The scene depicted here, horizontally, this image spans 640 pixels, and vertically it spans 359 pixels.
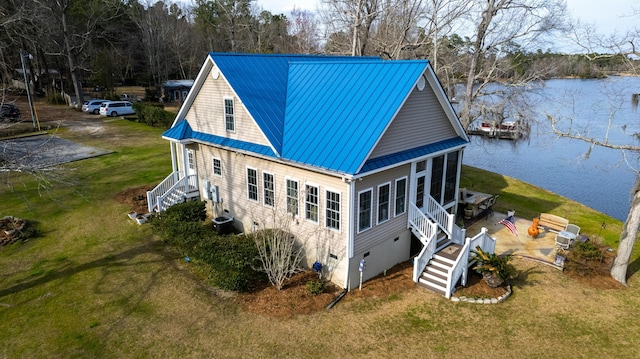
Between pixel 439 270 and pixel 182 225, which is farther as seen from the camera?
pixel 182 225

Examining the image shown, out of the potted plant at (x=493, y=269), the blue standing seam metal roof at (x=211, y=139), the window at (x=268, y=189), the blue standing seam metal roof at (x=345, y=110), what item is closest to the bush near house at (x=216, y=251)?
the window at (x=268, y=189)

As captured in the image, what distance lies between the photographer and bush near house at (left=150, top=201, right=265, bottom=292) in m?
12.7

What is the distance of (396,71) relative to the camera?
44.3 feet

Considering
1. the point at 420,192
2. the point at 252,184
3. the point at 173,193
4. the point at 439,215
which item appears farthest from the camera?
the point at 173,193

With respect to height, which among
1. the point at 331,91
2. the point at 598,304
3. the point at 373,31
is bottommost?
the point at 598,304

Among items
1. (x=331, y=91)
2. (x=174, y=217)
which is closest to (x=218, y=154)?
(x=174, y=217)

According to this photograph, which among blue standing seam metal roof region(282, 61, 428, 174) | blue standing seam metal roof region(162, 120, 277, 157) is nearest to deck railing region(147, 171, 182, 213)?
blue standing seam metal roof region(162, 120, 277, 157)

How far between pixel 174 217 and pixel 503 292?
40.3 ft

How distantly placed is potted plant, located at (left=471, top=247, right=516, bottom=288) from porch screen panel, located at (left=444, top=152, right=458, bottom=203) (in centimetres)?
368

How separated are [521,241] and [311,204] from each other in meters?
9.47

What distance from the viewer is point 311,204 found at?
44.2 ft

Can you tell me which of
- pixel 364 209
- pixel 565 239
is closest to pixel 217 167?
pixel 364 209

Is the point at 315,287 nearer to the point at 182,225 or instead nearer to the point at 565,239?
the point at 182,225

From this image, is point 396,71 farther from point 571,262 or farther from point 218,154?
point 571,262
